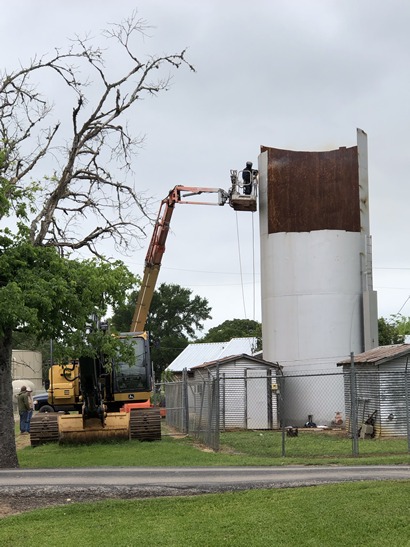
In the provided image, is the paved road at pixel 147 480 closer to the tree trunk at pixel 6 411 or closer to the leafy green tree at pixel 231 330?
the tree trunk at pixel 6 411

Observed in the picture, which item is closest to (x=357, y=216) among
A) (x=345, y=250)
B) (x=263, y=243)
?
(x=345, y=250)

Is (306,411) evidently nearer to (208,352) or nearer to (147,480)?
(147,480)

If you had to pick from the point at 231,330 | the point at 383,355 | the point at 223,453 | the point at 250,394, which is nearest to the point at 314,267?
the point at 250,394

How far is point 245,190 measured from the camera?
36.6 meters


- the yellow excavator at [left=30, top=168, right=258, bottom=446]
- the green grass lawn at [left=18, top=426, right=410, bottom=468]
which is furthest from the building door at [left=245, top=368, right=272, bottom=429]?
the green grass lawn at [left=18, top=426, right=410, bottom=468]

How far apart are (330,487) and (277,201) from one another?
24.7 metres

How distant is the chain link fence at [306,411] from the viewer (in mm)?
22172

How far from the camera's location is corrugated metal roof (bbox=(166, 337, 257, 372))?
206 ft

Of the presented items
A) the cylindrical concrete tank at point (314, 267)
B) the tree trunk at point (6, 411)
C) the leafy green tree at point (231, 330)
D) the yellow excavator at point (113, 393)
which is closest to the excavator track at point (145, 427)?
the yellow excavator at point (113, 393)

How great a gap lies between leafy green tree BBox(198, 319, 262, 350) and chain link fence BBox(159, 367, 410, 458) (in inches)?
2331

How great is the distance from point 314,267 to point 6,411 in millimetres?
18573

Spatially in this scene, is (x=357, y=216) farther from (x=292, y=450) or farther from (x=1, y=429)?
(x=1, y=429)

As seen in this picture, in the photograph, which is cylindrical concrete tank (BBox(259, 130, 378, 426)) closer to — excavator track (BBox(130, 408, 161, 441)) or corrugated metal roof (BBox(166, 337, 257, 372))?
excavator track (BBox(130, 408, 161, 441))

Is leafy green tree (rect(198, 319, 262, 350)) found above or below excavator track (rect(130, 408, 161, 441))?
above
